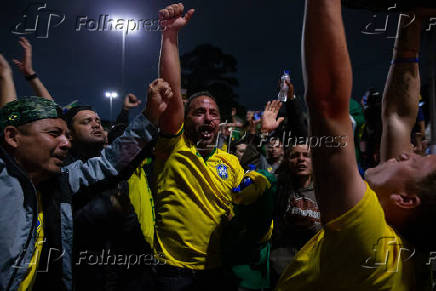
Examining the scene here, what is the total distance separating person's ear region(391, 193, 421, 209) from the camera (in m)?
1.11

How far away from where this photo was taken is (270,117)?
137 inches

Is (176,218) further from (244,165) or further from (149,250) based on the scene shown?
(244,165)

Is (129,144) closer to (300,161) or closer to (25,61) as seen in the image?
(300,161)

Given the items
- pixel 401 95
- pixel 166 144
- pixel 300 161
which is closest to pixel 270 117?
pixel 300 161

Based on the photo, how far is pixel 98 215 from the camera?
204 cm

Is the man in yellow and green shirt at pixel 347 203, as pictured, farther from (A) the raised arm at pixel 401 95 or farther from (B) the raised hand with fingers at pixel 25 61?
(B) the raised hand with fingers at pixel 25 61

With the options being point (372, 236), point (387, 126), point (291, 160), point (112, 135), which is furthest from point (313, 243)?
point (112, 135)

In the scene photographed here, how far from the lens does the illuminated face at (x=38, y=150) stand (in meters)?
1.72

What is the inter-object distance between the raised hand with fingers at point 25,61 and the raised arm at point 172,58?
5.63ft

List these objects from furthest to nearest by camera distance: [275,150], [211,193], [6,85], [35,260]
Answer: [275,150]
[211,193]
[6,85]
[35,260]

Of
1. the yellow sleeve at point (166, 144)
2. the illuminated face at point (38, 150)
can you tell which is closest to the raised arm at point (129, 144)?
the illuminated face at point (38, 150)

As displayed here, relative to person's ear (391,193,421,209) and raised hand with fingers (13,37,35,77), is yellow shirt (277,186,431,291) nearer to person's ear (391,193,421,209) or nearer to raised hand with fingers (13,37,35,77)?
person's ear (391,193,421,209)

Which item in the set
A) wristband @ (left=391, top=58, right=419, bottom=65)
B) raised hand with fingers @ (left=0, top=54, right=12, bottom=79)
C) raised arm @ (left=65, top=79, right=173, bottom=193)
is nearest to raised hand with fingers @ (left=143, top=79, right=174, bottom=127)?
raised arm @ (left=65, top=79, right=173, bottom=193)

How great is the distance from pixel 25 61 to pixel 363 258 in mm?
3507
